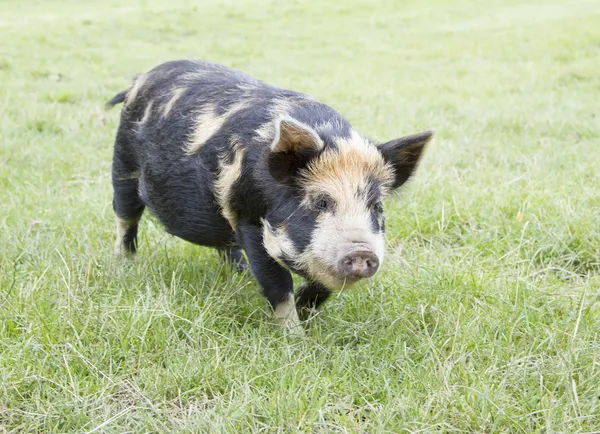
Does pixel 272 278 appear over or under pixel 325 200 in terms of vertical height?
under

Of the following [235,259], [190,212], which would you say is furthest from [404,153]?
[235,259]

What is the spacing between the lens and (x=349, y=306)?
3.68 m

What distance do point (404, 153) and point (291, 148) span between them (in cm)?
59

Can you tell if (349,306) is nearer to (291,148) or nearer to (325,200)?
(325,200)

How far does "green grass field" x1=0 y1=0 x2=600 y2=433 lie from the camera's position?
2742 mm


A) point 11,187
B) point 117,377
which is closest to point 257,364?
point 117,377

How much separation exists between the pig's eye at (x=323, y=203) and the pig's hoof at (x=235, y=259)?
1.02m

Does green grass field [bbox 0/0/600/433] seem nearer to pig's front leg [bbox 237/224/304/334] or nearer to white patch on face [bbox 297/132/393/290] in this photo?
pig's front leg [bbox 237/224/304/334]

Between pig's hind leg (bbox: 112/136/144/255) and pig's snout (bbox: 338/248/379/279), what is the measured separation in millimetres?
1804

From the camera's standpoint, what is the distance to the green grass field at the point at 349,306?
274 cm

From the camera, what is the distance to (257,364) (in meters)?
3.04

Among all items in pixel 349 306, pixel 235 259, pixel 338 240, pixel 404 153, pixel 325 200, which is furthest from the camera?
pixel 235 259

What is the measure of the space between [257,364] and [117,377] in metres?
0.56

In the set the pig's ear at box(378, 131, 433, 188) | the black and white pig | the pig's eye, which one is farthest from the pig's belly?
the pig's ear at box(378, 131, 433, 188)
